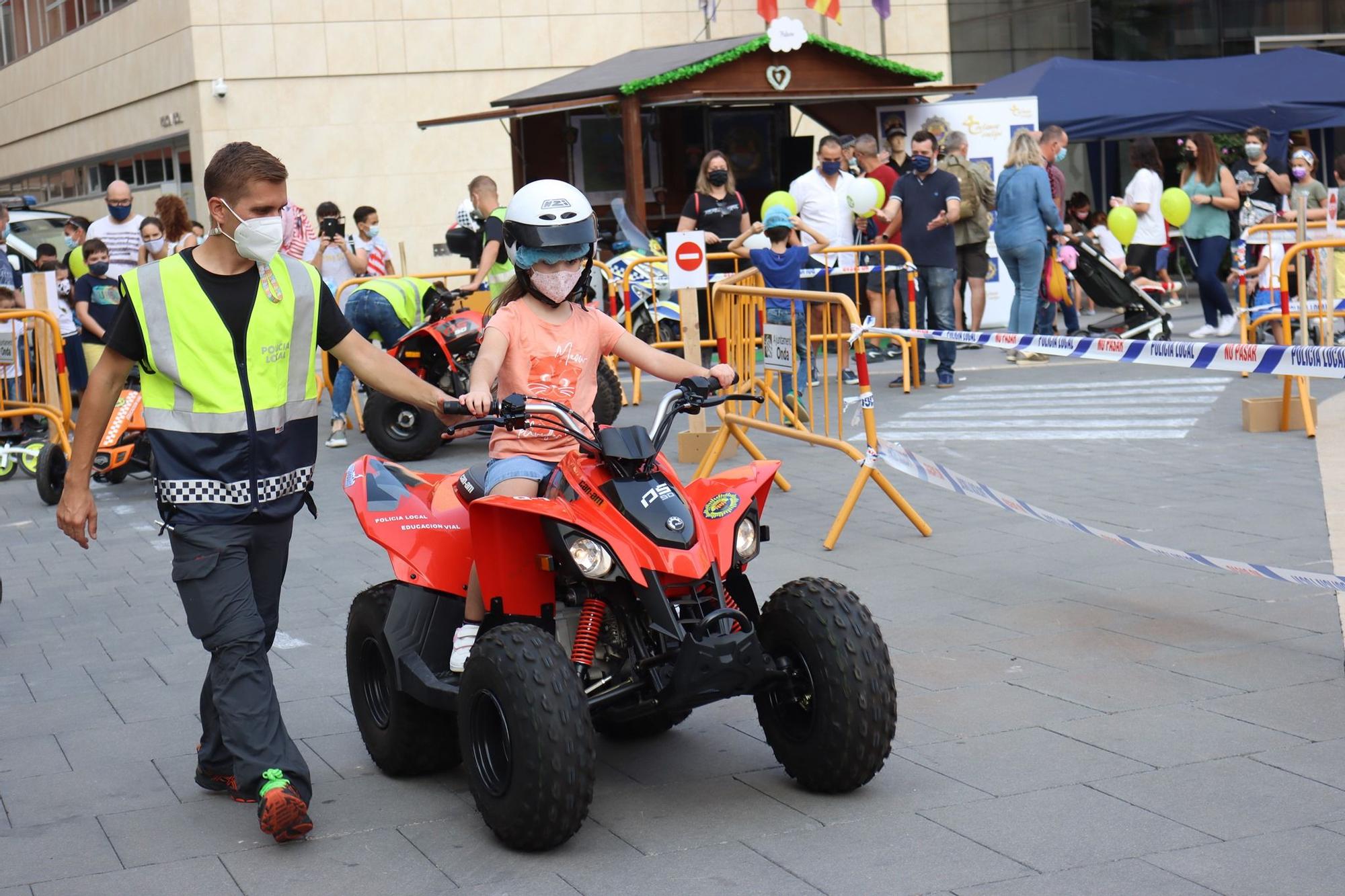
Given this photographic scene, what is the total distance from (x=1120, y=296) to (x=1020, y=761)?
434 inches

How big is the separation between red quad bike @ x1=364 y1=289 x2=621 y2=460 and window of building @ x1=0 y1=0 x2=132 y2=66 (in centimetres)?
2086

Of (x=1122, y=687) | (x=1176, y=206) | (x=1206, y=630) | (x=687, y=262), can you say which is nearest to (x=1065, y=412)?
(x=687, y=262)

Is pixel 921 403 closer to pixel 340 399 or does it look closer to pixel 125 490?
pixel 340 399

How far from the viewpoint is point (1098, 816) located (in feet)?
13.9

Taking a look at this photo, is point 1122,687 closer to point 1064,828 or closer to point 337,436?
point 1064,828

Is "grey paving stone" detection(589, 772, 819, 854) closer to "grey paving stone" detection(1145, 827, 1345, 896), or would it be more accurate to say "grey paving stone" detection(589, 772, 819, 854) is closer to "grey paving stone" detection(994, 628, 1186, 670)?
"grey paving stone" detection(1145, 827, 1345, 896)

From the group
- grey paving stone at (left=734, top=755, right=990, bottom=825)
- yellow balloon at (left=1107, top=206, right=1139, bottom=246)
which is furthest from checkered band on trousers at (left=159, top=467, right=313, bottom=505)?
yellow balloon at (left=1107, top=206, right=1139, bottom=246)

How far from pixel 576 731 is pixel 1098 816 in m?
1.39

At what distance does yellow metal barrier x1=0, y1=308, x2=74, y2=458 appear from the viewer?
36.8 ft

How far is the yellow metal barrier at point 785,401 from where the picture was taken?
785 cm

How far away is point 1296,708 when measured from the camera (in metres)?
5.04

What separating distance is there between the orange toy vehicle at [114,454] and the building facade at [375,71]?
16059mm

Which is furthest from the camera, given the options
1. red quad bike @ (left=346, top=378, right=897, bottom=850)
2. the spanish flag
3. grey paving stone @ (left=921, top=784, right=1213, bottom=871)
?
the spanish flag

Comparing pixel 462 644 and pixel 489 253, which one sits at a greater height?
pixel 489 253
